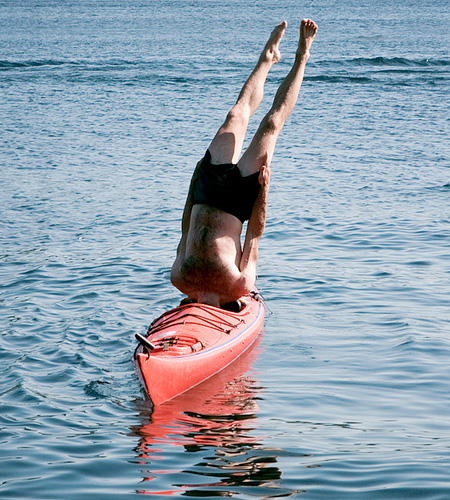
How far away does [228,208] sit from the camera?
7910 millimetres

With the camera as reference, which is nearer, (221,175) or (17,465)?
(17,465)

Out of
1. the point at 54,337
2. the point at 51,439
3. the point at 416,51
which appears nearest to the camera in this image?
the point at 51,439

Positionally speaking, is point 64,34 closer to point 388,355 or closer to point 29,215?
point 29,215

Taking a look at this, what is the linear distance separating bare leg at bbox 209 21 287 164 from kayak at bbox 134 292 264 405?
1543 mm

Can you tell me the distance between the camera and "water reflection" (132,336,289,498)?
208 inches

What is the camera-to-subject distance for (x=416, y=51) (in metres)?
39.5

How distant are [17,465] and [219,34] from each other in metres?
48.7

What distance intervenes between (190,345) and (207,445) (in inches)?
62.5

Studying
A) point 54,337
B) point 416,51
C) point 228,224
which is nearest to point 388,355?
point 228,224

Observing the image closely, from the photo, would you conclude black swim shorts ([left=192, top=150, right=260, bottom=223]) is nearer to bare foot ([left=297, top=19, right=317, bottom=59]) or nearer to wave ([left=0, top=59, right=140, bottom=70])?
bare foot ([left=297, top=19, right=317, bottom=59])

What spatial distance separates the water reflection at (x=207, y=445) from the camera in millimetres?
5281

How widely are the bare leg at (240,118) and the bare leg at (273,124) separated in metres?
0.16

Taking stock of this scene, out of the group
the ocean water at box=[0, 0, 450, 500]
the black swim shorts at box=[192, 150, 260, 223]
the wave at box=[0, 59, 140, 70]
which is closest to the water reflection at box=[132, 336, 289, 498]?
the ocean water at box=[0, 0, 450, 500]

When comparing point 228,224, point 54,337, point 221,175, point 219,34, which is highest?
point 219,34
